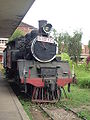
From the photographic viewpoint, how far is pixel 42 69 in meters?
11.6

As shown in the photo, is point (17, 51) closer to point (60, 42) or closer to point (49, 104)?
point (49, 104)

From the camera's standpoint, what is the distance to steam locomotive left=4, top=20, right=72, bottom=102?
11.2 m

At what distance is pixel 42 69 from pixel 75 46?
44967mm

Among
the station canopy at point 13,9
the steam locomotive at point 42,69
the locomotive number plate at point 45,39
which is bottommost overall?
the steam locomotive at point 42,69

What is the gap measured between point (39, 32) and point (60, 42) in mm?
42840

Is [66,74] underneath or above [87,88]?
above

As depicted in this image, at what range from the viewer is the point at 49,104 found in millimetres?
11242

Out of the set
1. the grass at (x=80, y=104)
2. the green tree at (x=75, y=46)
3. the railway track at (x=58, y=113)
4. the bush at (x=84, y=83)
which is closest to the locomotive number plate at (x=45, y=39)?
the grass at (x=80, y=104)

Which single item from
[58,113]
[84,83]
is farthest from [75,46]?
[58,113]

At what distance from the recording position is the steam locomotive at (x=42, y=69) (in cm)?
1123

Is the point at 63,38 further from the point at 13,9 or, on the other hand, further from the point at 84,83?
the point at 13,9

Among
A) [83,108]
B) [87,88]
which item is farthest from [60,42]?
[83,108]

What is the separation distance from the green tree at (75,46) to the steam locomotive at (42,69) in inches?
1716

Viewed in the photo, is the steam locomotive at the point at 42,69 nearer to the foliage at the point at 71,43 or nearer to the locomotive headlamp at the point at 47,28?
the locomotive headlamp at the point at 47,28
